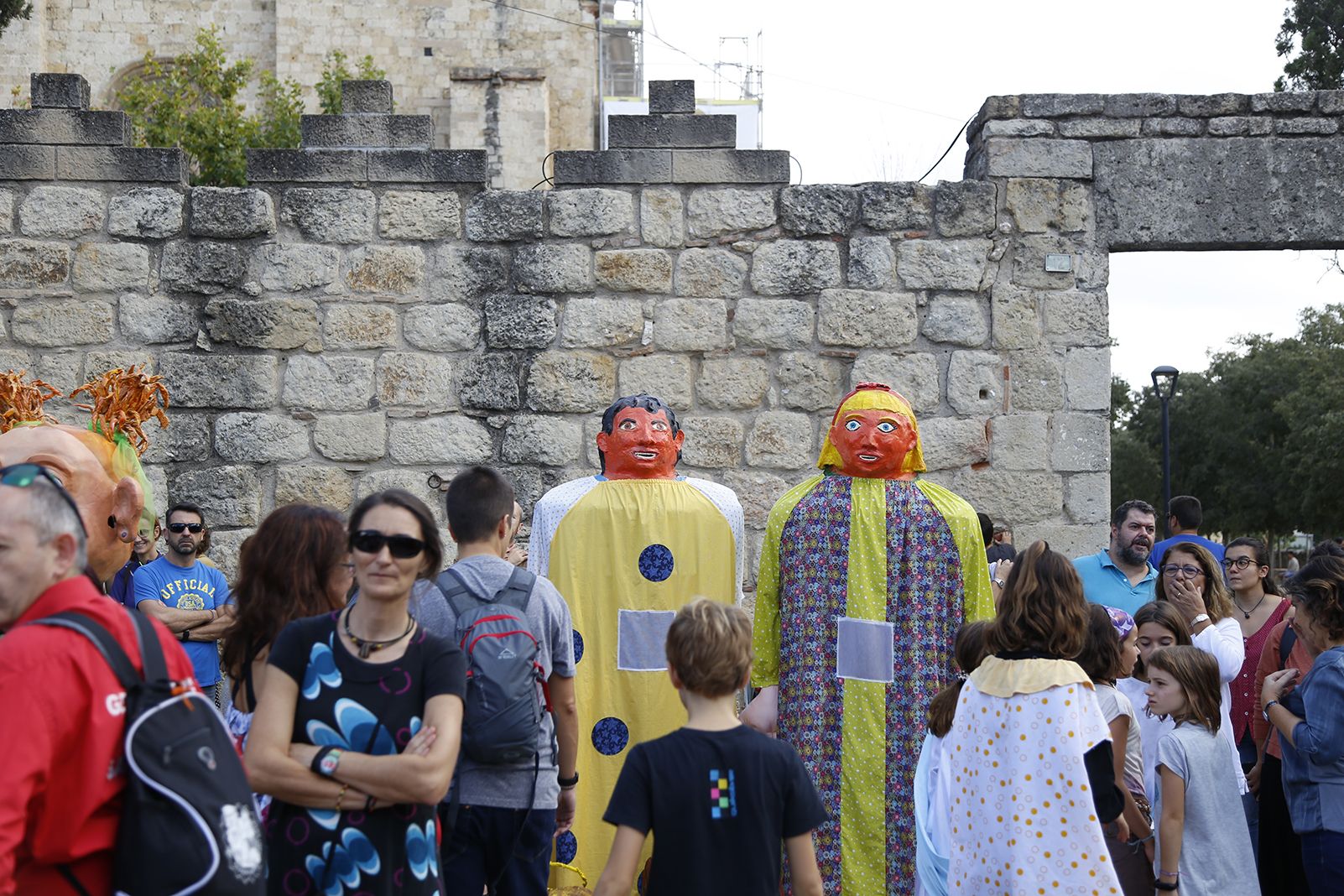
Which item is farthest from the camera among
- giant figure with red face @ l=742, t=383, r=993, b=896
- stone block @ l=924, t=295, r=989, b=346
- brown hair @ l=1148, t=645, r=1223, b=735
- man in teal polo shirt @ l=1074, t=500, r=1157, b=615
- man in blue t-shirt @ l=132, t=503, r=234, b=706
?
stone block @ l=924, t=295, r=989, b=346

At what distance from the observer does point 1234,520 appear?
3212 centimetres

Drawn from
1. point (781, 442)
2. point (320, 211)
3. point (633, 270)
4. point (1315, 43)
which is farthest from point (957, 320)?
point (1315, 43)

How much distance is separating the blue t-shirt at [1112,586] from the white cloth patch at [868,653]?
1659 mm

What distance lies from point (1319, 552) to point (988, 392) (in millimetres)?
2515

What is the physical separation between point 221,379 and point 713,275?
8.43 feet

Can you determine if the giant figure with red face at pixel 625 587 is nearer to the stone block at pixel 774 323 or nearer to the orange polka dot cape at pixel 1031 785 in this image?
the stone block at pixel 774 323

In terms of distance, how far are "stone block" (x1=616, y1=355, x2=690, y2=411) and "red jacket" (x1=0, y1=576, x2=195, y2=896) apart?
485 cm

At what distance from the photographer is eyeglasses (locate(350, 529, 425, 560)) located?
2988 millimetres

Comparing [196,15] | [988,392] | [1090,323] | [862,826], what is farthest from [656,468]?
[196,15]

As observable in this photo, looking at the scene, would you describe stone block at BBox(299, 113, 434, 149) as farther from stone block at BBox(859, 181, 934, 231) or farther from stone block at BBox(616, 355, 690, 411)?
stone block at BBox(859, 181, 934, 231)

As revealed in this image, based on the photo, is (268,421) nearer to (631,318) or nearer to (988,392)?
(631,318)

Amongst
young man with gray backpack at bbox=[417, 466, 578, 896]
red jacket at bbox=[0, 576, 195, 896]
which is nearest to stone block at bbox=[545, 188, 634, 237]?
young man with gray backpack at bbox=[417, 466, 578, 896]

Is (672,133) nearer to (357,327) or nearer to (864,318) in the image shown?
(864,318)

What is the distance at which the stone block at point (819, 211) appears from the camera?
6.93 metres
